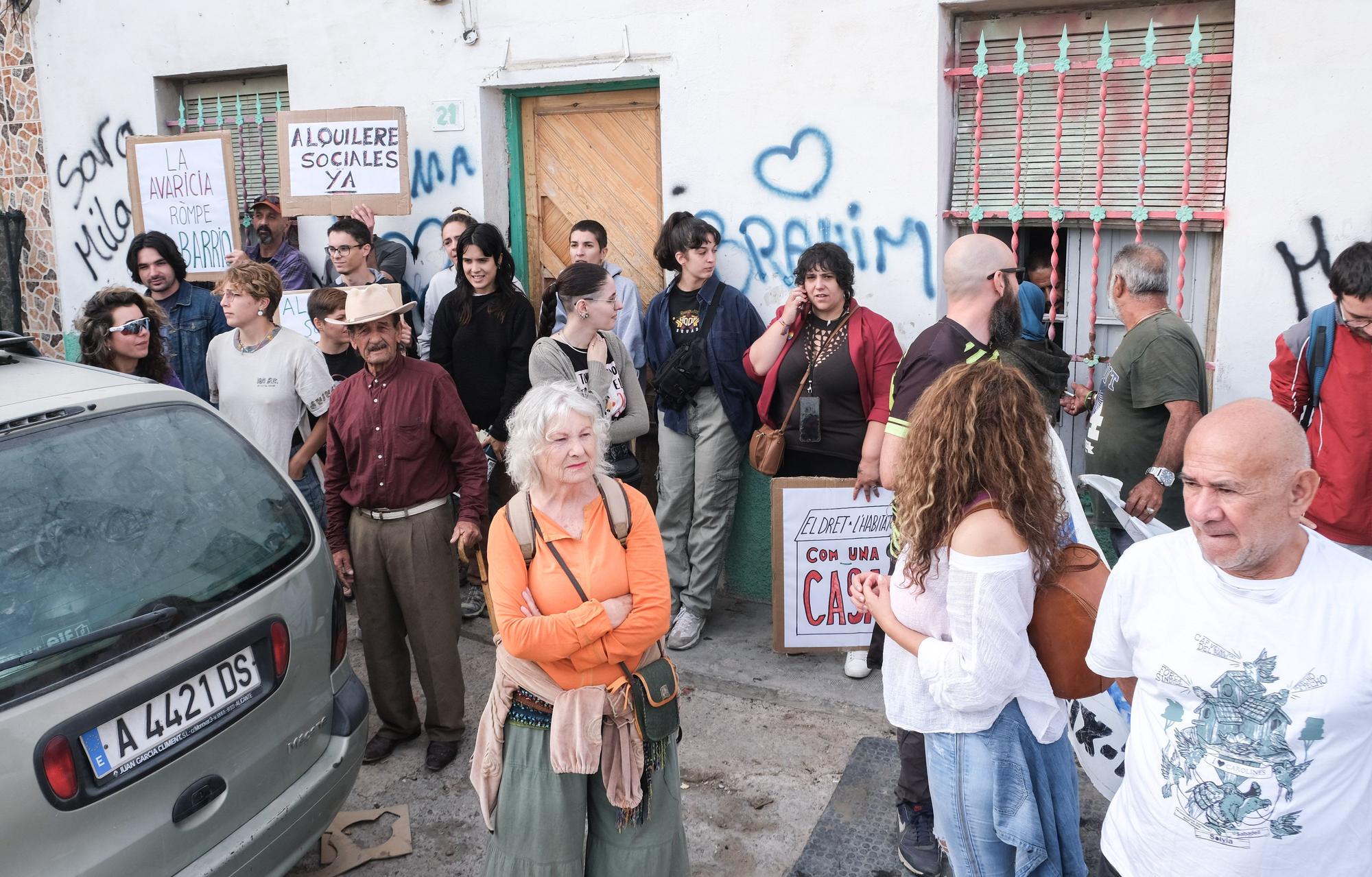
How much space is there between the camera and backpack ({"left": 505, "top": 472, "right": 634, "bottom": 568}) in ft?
10.0

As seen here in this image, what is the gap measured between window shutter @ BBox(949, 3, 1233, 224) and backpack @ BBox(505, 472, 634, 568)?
3128mm

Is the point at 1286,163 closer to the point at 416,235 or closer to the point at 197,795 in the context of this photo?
the point at 197,795

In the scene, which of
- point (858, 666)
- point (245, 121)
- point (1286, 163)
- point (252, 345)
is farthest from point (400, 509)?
point (245, 121)

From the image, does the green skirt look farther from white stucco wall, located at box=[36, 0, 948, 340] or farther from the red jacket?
white stucco wall, located at box=[36, 0, 948, 340]

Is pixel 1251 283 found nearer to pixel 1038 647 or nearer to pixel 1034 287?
pixel 1034 287

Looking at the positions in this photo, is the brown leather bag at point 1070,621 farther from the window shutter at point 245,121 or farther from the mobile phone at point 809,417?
the window shutter at point 245,121

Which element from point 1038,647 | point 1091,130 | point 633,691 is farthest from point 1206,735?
point 1091,130

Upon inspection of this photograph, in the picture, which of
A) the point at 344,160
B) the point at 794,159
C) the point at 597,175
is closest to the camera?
the point at 794,159

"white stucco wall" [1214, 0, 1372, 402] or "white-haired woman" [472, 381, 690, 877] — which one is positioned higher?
"white stucco wall" [1214, 0, 1372, 402]

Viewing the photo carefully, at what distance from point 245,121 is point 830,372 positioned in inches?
191

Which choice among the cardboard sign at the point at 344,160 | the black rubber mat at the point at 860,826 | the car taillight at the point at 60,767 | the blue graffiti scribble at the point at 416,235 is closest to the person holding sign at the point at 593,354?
the black rubber mat at the point at 860,826

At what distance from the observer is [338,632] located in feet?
11.7

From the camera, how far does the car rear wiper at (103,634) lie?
256 centimetres

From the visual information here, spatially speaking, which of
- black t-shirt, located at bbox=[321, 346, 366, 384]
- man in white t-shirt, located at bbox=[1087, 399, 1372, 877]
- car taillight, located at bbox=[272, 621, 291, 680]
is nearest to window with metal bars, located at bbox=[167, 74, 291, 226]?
black t-shirt, located at bbox=[321, 346, 366, 384]
